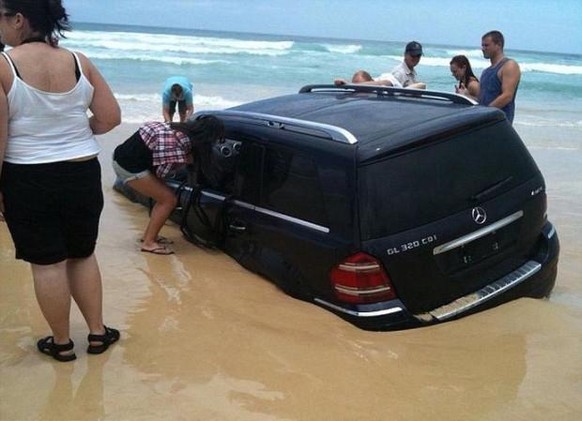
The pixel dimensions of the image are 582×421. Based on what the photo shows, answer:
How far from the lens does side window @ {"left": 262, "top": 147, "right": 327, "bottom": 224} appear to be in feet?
13.0

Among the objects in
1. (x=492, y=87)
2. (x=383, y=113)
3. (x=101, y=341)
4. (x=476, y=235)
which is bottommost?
(x=101, y=341)

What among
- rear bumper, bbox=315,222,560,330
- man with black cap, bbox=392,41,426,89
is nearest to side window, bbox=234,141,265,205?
rear bumper, bbox=315,222,560,330

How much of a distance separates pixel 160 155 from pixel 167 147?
0.08 m

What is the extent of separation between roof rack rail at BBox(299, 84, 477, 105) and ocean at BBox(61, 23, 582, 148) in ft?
29.8

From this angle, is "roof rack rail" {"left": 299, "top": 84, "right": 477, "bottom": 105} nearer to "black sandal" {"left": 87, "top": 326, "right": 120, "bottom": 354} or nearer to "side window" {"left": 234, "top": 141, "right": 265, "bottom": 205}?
"side window" {"left": 234, "top": 141, "right": 265, "bottom": 205}

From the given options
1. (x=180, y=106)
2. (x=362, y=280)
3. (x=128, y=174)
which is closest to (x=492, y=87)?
(x=128, y=174)

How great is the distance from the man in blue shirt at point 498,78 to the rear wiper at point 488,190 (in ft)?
9.33

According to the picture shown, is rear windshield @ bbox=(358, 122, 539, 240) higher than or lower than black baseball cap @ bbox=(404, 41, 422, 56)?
lower

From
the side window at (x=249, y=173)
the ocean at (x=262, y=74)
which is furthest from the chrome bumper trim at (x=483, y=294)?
the ocean at (x=262, y=74)

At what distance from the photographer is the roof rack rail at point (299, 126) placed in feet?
12.7

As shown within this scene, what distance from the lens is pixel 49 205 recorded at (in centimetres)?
324

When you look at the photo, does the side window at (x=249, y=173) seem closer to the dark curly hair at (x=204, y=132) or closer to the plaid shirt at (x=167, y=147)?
the dark curly hair at (x=204, y=132)

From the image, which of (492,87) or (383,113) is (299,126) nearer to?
(383,113)

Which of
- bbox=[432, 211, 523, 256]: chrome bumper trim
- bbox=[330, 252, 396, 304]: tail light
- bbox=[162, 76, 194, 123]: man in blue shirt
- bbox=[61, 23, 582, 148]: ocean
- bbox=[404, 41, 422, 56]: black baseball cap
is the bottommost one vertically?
bbox=[61, 23, 582, 148]: ocean
